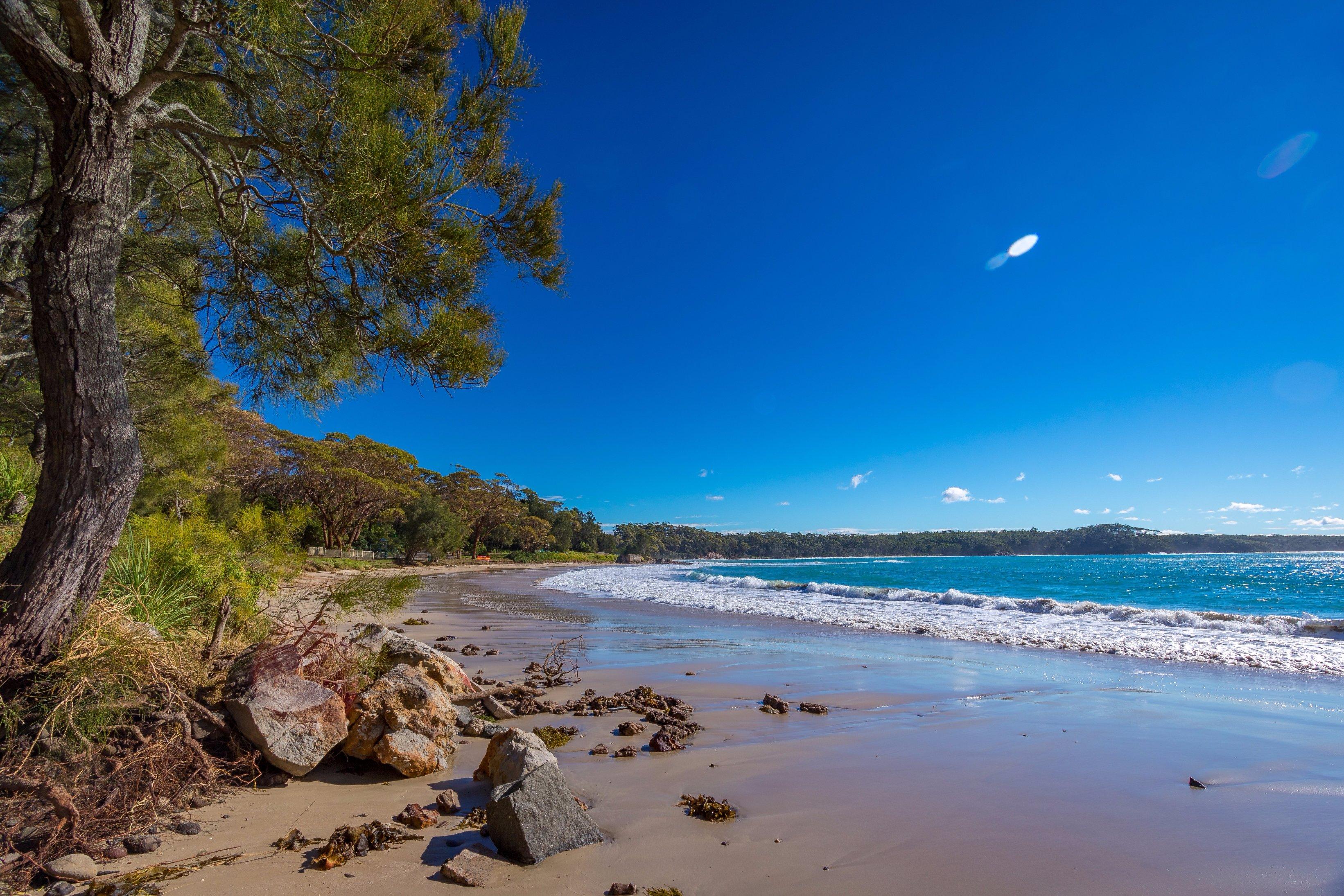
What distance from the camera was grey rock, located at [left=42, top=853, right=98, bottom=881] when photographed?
2.12 meters

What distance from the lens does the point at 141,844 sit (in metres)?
2.40

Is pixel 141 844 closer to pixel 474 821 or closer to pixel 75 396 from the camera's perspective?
pixel 474 821

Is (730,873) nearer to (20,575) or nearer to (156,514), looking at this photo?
(20,575)

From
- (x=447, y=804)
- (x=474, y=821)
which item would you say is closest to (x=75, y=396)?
(x=447, y=804)

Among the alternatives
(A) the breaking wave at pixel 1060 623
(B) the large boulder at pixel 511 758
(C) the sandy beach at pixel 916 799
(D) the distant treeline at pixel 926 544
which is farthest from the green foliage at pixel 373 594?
(D) the distant treeline at pixel 926 544

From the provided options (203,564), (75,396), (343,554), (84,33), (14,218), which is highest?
(84,33)

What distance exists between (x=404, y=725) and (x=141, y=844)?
133 cm

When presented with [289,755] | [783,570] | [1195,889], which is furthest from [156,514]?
[783,570]

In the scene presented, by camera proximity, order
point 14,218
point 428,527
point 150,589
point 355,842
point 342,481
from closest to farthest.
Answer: point 355,842 < point 14,218 < point 150,589 < point 342,481 < point 428,527

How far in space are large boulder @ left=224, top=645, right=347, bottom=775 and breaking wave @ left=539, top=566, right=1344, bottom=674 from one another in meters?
10.2

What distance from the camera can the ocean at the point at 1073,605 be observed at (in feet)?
31.5

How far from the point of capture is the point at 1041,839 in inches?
113

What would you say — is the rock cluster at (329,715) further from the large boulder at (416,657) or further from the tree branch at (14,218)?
the tree branch at (14,218)

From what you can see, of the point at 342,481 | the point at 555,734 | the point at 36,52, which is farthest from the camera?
the point at 342,481
